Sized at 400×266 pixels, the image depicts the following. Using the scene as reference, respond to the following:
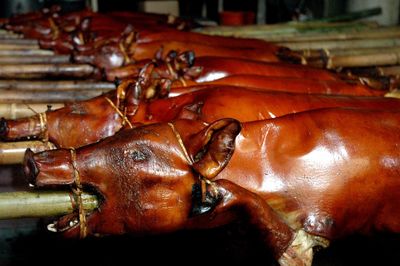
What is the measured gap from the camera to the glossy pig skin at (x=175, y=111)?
2.42 m

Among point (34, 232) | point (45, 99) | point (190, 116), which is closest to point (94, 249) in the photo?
point (34, 232)

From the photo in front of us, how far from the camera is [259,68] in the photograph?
3.30 meters

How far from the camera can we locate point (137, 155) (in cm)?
188

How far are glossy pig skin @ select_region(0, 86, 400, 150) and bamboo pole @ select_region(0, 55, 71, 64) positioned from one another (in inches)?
66.7

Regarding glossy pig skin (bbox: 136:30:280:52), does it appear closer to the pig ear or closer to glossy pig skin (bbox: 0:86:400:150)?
glossy pig skin (bbox: 0:86:400:150)

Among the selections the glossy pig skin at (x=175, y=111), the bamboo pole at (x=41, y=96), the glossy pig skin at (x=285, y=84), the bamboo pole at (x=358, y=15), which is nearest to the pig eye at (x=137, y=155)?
the glossy pig skin at (x=175, y=111)

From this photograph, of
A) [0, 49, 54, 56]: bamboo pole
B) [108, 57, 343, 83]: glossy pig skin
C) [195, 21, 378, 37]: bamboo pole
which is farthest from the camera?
[195, 21, 378, 37]: bamboo pole

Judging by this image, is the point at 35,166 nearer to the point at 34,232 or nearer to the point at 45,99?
the point at 45,99

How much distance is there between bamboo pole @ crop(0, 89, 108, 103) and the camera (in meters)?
3.07

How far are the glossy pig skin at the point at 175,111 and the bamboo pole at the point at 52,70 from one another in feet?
3.97

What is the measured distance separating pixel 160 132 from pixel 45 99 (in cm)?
148

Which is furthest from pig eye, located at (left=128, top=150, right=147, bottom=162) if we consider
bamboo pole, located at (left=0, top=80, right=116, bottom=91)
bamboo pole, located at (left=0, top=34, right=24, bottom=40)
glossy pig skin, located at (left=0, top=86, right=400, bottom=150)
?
bamboo pole, located at (left=0, top=34, right=24, bottom=40)

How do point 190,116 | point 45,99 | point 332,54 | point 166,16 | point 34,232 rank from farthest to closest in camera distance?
point 166,16 → point 332,54 → point 34,232 → point 45,99 → point 190,116

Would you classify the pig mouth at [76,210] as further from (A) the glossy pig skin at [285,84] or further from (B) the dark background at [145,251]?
(B) the dark background at [145,251]
